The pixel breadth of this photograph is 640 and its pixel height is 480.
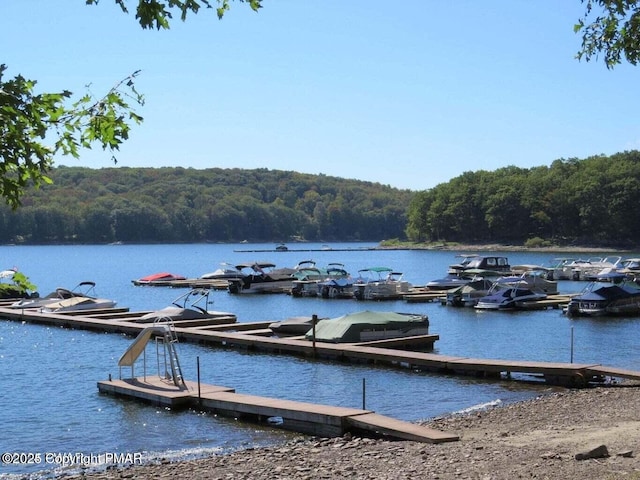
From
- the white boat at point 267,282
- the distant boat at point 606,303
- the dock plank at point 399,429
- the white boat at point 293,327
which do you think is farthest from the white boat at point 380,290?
the dock plank at point 399,429

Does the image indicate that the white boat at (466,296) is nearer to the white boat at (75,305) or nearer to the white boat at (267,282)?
the white boat at (267,282)

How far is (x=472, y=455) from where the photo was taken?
42.3 feet

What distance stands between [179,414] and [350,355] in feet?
29.5

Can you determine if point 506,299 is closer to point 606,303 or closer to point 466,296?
point 466,296

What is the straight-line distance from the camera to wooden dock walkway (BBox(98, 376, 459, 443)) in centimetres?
1543

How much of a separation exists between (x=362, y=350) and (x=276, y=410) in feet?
31.0

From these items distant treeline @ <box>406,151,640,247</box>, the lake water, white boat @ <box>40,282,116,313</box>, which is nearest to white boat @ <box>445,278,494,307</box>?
the lake water

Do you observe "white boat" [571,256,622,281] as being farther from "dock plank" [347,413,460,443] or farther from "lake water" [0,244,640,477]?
"dock plank" [347,413,460,443]

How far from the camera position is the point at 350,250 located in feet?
622

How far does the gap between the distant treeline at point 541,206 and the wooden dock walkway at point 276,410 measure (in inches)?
5262

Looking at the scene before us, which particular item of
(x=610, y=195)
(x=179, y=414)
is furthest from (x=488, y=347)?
(x=610, y=195)

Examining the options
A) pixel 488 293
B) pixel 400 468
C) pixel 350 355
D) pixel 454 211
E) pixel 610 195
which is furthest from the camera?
pixel 454 211

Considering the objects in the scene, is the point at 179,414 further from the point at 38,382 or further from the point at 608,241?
the point at 608,241

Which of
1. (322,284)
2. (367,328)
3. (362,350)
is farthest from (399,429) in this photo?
(322,284)
